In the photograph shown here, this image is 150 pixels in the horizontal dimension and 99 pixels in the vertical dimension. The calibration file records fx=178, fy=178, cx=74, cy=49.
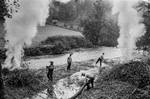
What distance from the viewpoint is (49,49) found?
101 feet

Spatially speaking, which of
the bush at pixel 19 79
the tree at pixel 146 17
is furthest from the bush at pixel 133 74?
the tree at pixel 146 17

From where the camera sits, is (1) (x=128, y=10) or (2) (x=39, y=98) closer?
(2) (x=39, y=98)

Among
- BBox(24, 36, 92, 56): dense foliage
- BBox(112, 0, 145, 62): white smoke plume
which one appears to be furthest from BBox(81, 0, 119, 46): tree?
BBox(112, 0, 145, 62): white smoke plume

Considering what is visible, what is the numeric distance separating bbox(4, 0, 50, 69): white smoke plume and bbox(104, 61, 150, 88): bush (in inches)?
306

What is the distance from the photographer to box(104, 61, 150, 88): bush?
43.3 feet

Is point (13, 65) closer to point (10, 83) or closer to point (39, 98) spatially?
point (10, 83)

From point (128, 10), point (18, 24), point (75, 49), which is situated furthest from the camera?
point (75, 49)

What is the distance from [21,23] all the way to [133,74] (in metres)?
10.4

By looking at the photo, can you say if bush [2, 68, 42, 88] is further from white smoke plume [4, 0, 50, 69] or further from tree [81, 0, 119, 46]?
tree [81, 0, 119, 46]

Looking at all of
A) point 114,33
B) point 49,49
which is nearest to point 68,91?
point 49,49

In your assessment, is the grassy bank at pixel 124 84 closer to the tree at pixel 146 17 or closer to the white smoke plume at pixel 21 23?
the white smoke plume at pixel 21 23

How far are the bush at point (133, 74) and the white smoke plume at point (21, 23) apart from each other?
7766 mm

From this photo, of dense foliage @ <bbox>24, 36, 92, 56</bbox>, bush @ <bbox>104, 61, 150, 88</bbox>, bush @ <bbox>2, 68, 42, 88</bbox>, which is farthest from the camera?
dense foliage @ <bbox>24, 36, 92, 56</bbox>

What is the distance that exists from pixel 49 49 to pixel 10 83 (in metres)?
18.0
